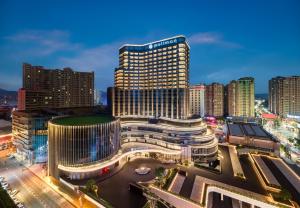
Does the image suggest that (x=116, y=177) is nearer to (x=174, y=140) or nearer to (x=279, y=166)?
(x=174, y=140)

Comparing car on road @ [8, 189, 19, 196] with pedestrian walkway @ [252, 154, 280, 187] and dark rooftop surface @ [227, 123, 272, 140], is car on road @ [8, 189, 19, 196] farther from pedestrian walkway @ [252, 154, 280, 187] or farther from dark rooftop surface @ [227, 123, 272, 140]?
dark rooftop surface @ [227, 123, 272, 140]

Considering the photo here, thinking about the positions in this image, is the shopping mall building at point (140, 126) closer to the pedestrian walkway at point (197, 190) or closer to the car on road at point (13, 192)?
the car on road at point (13, 192)

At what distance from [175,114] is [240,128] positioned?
33888 millimetres

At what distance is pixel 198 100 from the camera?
136500 mm

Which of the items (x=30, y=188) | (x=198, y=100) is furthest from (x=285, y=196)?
(x=198, y=100)

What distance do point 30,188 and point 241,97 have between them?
143056mm

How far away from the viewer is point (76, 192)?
1593 inches

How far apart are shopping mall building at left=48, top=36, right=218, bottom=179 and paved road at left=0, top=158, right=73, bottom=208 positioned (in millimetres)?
4822

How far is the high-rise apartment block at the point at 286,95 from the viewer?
134250mm

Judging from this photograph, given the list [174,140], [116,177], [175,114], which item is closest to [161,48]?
[175,114]

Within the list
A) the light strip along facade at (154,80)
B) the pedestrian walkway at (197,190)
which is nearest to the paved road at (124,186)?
the pedestrian walkway at (197,190)

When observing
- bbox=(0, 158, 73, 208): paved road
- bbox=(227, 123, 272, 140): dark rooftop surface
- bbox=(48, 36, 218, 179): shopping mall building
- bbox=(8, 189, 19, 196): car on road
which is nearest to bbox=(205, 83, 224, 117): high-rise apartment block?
bbox=(227, 123, 272, 140): dark rooftop surface

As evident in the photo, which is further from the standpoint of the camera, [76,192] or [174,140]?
[174,140]

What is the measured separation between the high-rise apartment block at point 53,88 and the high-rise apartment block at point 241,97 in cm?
11941
